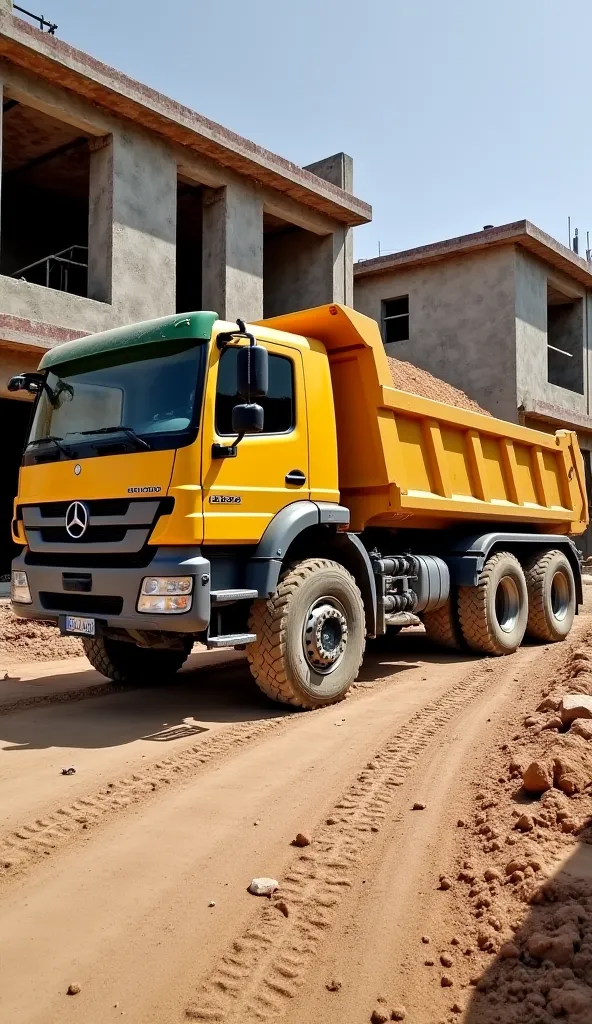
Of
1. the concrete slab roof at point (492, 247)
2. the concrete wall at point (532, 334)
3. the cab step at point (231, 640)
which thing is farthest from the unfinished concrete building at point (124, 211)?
the cab step at point (231, 640)

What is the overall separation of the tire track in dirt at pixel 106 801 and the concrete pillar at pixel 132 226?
8.17m

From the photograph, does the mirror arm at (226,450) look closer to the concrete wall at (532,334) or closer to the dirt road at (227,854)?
the dirt road at (227,854)

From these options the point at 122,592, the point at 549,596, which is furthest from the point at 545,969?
the point at 549,596

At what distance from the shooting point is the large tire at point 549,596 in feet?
31.8

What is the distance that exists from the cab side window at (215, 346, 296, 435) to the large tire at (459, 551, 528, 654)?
3361mm

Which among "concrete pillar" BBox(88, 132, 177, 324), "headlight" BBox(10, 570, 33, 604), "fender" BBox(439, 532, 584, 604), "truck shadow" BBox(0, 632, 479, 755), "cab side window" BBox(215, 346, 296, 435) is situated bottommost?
"truck shadow" BBox(0, 632, 479, 755)

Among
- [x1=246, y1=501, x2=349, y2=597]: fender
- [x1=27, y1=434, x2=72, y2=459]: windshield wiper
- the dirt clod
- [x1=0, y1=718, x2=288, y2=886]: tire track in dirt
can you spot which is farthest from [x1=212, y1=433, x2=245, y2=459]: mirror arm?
the dirt clod

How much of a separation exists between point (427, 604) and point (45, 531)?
3.78 m

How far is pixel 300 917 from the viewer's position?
2893 mm

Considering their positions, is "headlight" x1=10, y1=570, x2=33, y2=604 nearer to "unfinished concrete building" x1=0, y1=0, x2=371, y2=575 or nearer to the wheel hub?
the wheel hub

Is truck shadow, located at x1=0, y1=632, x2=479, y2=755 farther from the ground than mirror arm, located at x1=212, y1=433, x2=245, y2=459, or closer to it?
closer to it

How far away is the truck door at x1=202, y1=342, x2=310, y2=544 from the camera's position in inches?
217

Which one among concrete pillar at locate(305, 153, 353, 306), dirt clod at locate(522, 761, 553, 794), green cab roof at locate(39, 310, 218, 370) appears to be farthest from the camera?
concrete pillar at locate(305, 153, 353, 306)

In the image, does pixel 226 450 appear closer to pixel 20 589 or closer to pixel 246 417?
pixel 246 417
